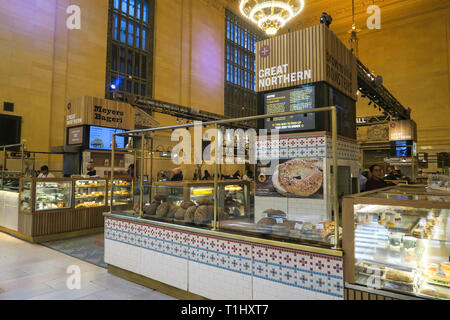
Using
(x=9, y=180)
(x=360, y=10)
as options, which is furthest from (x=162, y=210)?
(x=360, y=10)

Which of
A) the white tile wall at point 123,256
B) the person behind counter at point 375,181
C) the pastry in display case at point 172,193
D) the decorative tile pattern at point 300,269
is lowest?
the white tile wall at point 123,256

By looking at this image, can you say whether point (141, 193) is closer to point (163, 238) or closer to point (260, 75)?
point (163, 238)

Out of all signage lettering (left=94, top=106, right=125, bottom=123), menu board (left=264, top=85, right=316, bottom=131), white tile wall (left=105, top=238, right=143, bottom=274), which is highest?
signage lettering (left=94, top=106, right=125, bottom=123)

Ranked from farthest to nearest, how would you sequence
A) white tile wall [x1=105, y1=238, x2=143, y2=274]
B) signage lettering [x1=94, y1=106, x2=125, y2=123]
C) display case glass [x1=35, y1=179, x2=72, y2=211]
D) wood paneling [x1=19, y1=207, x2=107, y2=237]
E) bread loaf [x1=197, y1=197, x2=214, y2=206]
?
signage lettering [x1=94, y1=106, x2=125, y2=123], display case glass [x1=35, y1=179, x2=72, y2=211], wood paneling [x1=19, y1=207, x2=107, y2=237], white tile wall [x1=105, y1=238, x2=143, y2=274], bread loaf [x1=197, y1=197, x2=214, y2=206]

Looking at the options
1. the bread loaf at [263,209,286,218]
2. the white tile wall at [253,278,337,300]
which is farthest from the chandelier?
the white tile wall at [253,278,337,300]

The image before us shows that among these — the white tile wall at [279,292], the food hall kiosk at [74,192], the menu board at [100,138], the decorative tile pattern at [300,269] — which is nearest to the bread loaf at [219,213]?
the decorative tile pattern at [300,269]

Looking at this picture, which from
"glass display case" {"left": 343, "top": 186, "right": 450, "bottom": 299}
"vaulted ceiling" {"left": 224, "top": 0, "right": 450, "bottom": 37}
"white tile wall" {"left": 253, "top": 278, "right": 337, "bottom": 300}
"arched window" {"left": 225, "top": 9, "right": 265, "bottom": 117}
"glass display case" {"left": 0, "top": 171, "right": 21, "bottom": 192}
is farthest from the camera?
"arched window" {"left": 225, "top": 9, "right": 265, "bottom": 117}

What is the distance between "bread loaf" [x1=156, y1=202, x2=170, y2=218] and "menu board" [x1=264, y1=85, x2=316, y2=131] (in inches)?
67.9

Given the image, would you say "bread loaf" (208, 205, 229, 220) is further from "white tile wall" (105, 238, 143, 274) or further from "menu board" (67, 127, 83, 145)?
"menu board" (67, 127, 83, 145)

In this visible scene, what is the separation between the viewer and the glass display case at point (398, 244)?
2010 mm

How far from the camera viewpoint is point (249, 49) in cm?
2038

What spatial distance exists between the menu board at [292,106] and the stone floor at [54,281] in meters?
2.54

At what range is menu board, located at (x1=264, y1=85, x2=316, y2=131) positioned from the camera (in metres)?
3.62

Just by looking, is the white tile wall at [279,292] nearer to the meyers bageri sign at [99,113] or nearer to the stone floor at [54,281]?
the stone floor at [54,281]
